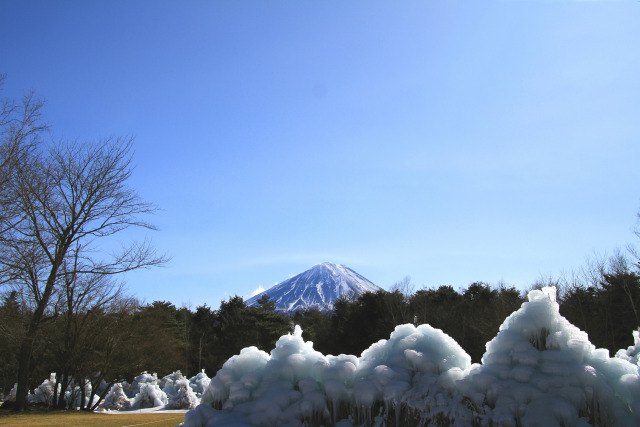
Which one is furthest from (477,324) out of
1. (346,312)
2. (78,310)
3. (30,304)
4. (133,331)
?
(30,304)

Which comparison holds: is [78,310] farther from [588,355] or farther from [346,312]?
[346,312]

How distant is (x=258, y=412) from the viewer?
4449mm

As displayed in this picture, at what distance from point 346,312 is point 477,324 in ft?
42.8

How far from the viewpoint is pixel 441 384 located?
13.9 ft

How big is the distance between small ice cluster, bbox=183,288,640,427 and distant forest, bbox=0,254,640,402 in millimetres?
2009

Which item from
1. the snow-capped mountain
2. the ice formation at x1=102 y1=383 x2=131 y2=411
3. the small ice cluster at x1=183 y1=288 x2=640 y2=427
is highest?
the snow-capped mountain

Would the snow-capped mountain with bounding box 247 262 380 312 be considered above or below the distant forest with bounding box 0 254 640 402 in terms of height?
above

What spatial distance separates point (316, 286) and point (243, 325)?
108 metres

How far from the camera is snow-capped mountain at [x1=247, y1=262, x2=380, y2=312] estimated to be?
133875 millimetres

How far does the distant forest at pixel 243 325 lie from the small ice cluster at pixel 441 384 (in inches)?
79.1

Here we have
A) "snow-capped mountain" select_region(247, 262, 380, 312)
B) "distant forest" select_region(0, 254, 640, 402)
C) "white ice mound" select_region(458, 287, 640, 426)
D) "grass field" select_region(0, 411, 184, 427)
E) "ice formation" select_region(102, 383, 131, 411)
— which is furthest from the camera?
"snow-capped mountain" select_region(247, 262, 380, 312)

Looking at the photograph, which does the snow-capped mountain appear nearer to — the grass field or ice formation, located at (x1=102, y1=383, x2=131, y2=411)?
ice formation, located at (x1=102, y1=383, x2=131, y2=411)

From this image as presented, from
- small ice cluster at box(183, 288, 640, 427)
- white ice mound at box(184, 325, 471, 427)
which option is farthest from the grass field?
small ice cluster at box(183, 288, 640, 427)

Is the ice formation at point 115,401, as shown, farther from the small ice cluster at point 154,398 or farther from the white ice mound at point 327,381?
the white ice mound at point 327,381
